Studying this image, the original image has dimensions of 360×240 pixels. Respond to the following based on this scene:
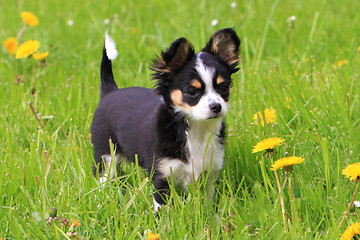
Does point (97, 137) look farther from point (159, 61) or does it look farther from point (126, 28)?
point (126, 28)

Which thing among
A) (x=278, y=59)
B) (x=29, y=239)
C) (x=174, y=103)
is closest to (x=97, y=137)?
(x=174, y=103)

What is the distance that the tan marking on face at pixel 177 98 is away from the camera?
2865 mm

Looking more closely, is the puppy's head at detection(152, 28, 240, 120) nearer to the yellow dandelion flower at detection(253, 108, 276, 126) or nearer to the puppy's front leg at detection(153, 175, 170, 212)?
the puppy's front leg at detection(153, 175, 170, 212)

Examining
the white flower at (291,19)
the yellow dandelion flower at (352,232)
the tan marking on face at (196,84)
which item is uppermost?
the white flower at (291,19)

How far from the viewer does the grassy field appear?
2613mm

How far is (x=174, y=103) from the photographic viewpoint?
9.57 feet

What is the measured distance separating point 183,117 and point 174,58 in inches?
13.0

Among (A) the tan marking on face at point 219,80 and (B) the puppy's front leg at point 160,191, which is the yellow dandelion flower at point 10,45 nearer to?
(B) the puppy's front leg at point 160,191

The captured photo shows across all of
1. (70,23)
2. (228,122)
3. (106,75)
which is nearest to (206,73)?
(106,75)

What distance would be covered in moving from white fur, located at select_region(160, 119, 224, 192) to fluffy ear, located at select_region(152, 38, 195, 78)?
1.06ft

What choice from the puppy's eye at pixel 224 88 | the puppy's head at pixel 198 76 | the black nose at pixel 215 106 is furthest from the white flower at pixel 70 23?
the black nose at pixel 215 106

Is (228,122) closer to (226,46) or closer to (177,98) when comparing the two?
(226,46)

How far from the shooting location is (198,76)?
9.18 ft

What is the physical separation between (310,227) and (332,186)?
44 cm
